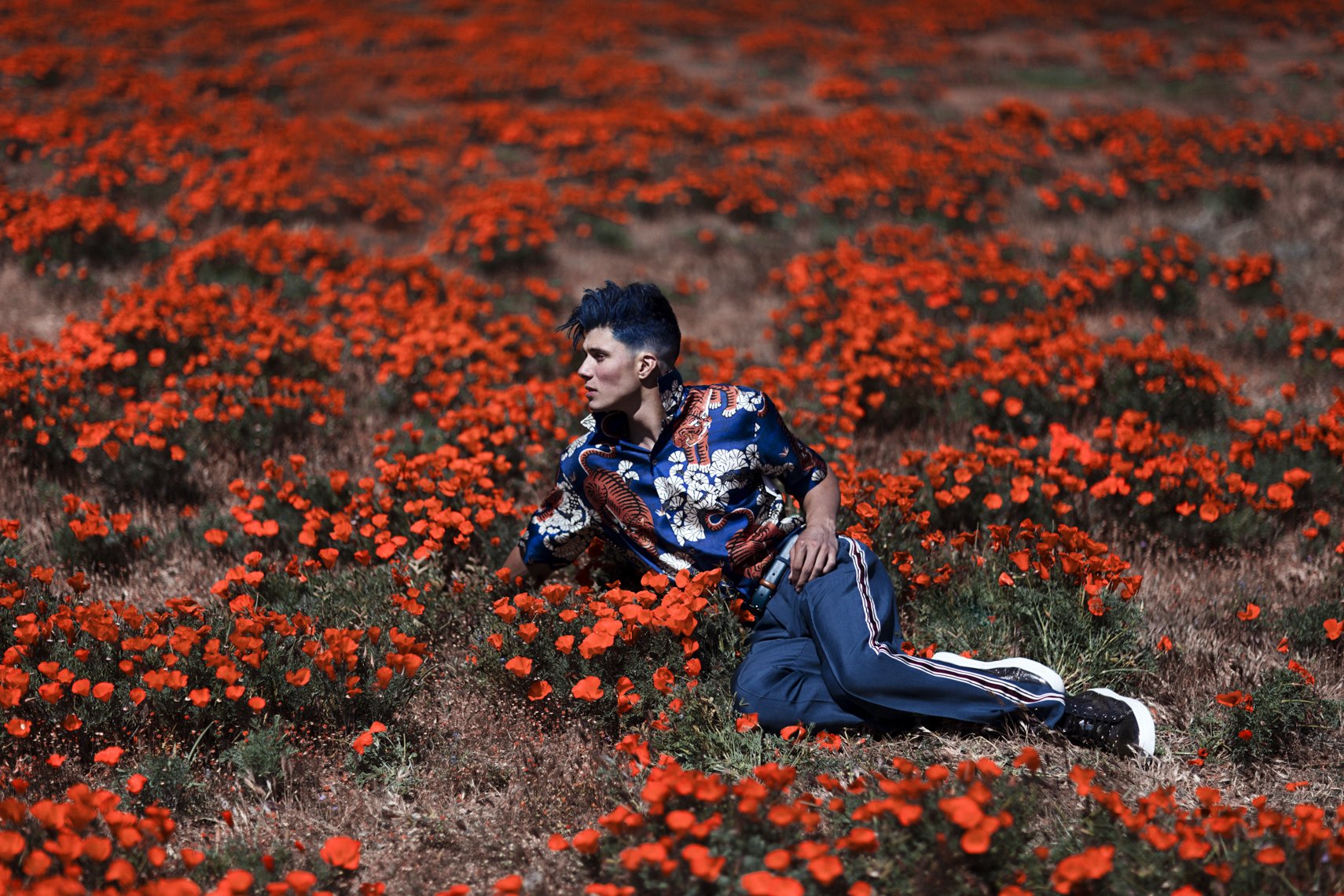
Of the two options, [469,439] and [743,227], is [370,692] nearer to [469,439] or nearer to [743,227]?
[469,439]

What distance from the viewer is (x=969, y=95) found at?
1452cm

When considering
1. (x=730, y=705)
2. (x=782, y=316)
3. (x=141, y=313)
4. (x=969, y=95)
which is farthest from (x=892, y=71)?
(x=730, y=705)

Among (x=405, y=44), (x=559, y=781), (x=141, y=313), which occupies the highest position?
(x=405, y=44)

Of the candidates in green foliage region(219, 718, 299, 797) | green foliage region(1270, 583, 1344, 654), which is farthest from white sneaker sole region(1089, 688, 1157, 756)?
green foliage region(219, 718, 299, 797)

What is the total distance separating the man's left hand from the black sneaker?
86 centimetres

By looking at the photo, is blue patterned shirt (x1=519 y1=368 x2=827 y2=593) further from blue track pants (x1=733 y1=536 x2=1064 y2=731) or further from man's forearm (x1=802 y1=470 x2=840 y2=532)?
blue track pants (x1=733 y1=536 x2=1064 y2=731)

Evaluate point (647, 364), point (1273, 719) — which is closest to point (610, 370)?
point (647, 364)

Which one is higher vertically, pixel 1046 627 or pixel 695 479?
pixel 695 479

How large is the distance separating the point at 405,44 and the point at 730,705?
690 inches

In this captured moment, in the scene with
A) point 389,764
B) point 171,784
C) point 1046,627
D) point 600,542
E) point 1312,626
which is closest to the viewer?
point 171,784

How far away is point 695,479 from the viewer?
10.4 feet

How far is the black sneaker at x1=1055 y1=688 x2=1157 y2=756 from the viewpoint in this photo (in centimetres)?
301

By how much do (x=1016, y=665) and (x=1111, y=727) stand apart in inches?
12.8

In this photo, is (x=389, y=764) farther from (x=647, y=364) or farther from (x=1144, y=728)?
(x=1144, y=728)
